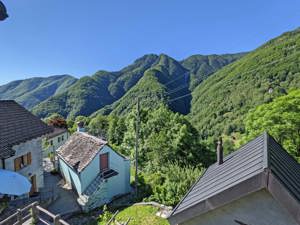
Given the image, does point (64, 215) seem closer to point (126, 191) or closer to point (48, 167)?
point (126, 191)

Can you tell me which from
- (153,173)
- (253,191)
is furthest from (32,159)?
(253,191)

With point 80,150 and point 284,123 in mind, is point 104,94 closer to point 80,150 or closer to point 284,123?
point 80,150

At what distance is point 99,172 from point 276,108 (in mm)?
17164

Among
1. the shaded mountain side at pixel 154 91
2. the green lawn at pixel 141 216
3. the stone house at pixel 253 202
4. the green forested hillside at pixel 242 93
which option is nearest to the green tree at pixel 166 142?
the green lawn at pixel 141 216

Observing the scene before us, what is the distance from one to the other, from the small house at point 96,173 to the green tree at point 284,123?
41.1 ft

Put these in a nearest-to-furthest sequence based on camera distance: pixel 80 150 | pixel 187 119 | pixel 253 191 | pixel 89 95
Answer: pixel 253 191
pixel 80 150
pixel 187 119
pixel 89 95

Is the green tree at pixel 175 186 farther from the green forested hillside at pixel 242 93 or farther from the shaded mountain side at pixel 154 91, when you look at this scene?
the shaded mountain side at pixel 154 91

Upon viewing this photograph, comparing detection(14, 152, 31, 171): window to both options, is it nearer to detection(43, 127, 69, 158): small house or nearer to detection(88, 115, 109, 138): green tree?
detection(43, 127, 69, 158): small house

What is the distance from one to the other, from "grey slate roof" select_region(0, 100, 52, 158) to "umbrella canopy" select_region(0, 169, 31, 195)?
1754 millimetres

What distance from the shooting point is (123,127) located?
4412cm

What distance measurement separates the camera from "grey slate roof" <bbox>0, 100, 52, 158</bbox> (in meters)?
16.4

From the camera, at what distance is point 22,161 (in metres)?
17.9

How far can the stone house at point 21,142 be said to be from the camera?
1638 cm

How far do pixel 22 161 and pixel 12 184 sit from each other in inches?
164
